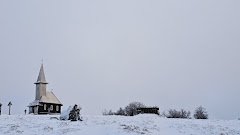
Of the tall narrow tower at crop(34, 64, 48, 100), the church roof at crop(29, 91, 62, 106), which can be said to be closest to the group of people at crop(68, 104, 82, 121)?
the church roof at crop(29, 91, 62, 106)

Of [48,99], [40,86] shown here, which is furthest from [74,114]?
[40,86]

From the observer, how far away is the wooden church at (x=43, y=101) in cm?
8512

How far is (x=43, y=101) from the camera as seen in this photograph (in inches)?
3344

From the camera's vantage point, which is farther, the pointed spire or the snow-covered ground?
the pointed spire

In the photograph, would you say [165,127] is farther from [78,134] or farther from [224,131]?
[78,134]

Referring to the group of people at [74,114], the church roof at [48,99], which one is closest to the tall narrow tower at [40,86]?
the church roof at [48,99]

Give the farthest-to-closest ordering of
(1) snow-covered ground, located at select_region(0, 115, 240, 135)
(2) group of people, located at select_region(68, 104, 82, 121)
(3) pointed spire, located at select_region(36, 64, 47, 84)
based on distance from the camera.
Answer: (3) pointed spire, located at select_region(36, 64, 47, 84) < (2) group of people, located at select_region(68, 104, 82, 121) < (1) snow-covered ground, located at select_region(0, 115, 240, 135)

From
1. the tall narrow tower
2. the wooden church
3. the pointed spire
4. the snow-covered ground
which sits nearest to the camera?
the snow-covered ground

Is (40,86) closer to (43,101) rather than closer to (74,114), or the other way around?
(43,101)

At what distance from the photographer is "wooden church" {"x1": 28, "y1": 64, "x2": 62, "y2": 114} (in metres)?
85.1

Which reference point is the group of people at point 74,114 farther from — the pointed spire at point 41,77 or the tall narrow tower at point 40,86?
the pointed spire at point 41,77

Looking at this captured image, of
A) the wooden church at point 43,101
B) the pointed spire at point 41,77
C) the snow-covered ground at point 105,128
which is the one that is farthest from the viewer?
the pointed spire at point 41,77

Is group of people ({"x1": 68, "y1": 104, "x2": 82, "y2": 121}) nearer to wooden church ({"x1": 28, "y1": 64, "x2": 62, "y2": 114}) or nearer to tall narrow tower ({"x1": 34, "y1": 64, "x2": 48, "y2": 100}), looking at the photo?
wooden church ({"x1": 28, "y1": 64, "x2": 62, "y2": 114})

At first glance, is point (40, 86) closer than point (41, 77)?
Yes
